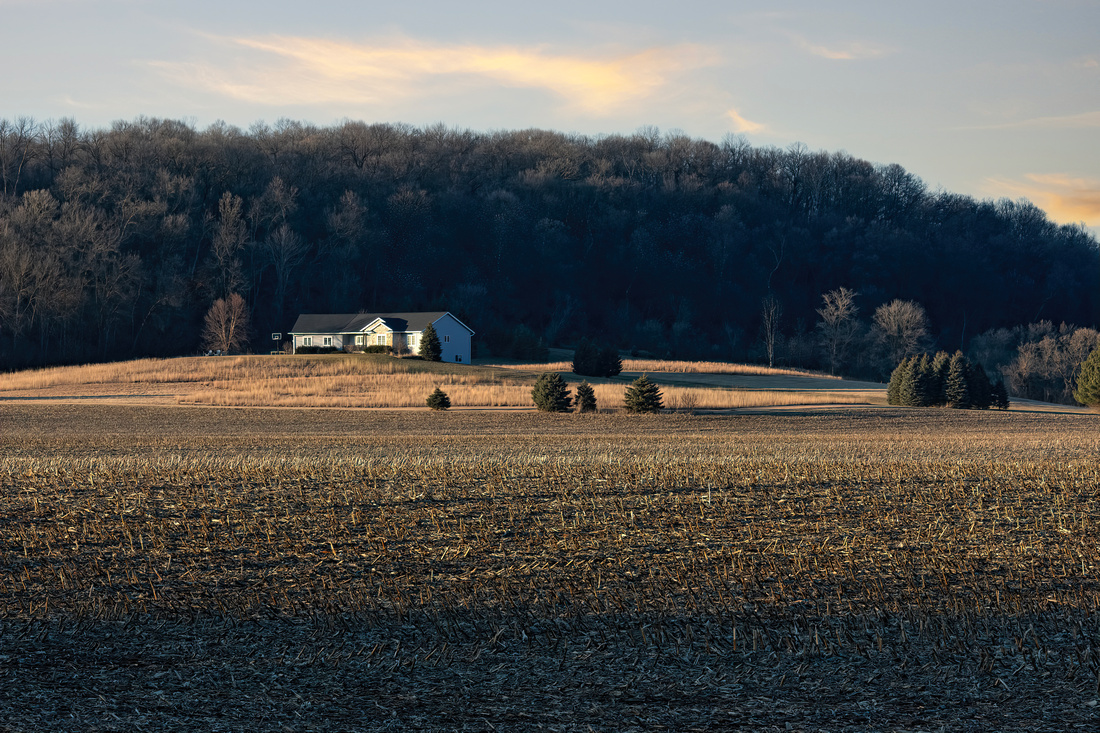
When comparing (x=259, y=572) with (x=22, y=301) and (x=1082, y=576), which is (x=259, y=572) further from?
(x=22, y=301)

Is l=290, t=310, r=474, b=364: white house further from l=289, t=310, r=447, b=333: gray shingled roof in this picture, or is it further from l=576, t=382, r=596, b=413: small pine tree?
l=576, t=382, r=596, b=413: small pine tree

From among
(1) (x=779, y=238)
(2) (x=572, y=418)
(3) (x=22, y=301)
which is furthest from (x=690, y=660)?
(1) (x=779, y=238)

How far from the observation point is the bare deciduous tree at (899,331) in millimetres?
94875

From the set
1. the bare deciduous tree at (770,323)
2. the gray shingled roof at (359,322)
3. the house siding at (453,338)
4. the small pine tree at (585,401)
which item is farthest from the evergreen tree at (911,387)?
the bare deciduous tree at (770,323)

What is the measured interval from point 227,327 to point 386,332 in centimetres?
1603

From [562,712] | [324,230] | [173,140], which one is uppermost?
[173,140]

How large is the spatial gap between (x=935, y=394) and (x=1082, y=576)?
40.0m

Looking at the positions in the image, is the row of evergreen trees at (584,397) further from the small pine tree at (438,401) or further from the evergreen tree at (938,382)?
the evergreen tree at (938,382)

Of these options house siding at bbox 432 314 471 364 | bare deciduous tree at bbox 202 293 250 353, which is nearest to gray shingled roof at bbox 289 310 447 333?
house siding at bbox 432 314 471 364

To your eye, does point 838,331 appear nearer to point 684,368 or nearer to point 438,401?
point 684,368

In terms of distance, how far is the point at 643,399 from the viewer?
38.9m

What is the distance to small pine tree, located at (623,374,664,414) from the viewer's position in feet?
128

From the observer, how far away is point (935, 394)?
A: 48.4 metres

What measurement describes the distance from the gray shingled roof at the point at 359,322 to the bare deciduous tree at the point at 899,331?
4729cm
